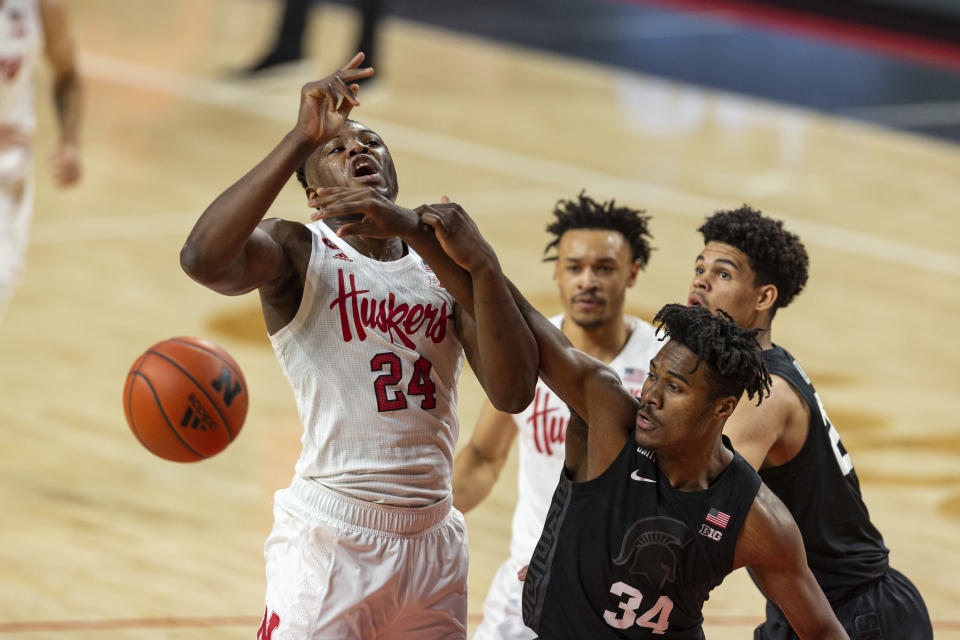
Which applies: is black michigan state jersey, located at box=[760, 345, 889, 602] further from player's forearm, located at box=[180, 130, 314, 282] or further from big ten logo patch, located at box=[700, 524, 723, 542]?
player's forearm, located at box=[180, 130, 314, 282]

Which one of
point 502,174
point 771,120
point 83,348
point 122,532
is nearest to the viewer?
point 122,532

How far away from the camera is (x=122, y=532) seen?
6980mm

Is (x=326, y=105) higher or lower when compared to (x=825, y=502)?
higher

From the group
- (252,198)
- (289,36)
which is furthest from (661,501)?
(289,36)

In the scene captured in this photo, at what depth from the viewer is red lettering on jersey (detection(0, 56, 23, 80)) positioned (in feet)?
22.5

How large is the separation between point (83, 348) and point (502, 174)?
502 centimetres

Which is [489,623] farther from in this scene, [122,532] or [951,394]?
[951,394]

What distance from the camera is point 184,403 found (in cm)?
500

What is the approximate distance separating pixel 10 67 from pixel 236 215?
3835mm

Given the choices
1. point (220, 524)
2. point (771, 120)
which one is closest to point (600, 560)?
point (220, 524)

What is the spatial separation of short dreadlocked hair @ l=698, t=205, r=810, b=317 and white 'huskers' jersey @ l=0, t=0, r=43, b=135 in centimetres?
374

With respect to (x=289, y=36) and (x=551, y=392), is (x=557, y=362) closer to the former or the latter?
(x=551, y=392)

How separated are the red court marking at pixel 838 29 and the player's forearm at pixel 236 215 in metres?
16.4

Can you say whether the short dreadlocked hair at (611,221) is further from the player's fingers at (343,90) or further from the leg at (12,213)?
the leg at (12,213)
